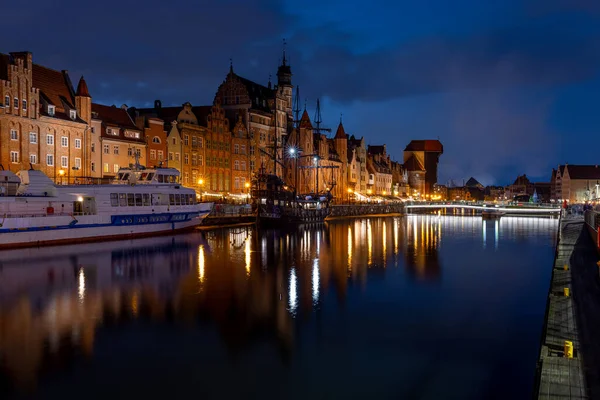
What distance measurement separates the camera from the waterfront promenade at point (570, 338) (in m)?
12.2

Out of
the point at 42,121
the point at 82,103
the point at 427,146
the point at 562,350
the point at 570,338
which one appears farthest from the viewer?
the point at 427,146

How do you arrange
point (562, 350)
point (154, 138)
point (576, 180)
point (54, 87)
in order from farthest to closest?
point (576, 180) < point (154, 138) < point (54, 87) < point (562, 350)

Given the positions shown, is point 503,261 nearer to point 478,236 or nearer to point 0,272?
point 478,236

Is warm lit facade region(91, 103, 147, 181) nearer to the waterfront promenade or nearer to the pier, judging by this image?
the waterfront promenade

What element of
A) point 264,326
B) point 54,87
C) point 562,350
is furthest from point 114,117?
point 562,350

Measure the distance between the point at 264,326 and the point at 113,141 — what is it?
5234cm

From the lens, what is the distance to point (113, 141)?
66625 millimetres

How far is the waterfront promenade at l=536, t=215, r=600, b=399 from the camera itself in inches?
479

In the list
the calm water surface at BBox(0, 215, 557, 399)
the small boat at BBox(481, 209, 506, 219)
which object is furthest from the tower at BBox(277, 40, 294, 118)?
the calm water surface at BBox(0, 215, 557, 399)

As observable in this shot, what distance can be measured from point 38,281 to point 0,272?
13.0 ft

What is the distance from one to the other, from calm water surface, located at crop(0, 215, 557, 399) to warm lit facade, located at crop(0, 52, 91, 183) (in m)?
18.7

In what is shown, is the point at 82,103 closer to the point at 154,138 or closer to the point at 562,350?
the point at 154,138

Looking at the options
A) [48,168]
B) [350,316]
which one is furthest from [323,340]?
[48,168]

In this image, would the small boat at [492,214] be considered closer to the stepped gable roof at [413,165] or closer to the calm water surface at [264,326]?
the stepped gable roof at [413,165]
